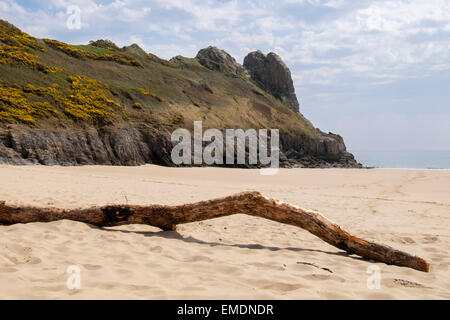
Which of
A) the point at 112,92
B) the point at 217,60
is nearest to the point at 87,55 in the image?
the point at 112,92

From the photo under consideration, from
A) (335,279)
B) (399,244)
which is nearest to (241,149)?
(399,244)

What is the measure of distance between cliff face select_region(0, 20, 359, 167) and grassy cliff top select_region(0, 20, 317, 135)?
0.34ft

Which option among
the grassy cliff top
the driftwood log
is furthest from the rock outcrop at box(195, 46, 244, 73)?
the driftwood log

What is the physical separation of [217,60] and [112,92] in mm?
39508

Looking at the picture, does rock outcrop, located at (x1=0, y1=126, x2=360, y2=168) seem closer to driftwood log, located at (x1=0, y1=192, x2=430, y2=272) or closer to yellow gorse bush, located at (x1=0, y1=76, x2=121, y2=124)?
yellow gorse bush, located at (x1=0, y1=76, x2=121, y2=124)

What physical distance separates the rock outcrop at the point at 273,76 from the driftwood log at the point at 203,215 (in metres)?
71.3

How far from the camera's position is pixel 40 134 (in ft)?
81.9

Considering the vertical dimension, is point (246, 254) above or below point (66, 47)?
below

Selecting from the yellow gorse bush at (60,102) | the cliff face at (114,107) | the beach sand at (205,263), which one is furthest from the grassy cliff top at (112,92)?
the beach sand at (205,263)

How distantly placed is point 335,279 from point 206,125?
37.4 metres

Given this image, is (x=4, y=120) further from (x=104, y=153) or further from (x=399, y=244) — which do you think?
(x=399, y=244)

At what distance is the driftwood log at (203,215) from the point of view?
18.7 feet

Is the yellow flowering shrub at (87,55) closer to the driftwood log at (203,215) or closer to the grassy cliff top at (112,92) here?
the grassy cliff top at (112,92)

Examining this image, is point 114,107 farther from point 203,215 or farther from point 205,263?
point 205,263
